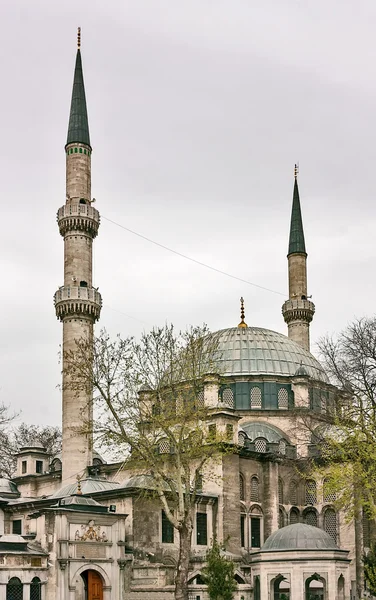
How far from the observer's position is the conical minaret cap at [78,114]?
140ft

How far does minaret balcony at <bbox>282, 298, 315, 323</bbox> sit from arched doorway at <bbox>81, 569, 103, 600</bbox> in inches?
1001

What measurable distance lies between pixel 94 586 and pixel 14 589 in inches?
→ 113

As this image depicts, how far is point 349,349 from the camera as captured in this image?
1244 inches

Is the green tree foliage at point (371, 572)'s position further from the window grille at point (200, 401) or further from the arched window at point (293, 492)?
the arched window at point (293, 492)

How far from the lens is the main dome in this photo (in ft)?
155

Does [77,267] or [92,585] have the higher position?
[77,267]

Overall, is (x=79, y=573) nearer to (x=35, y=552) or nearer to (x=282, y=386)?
(x=35, y=552)

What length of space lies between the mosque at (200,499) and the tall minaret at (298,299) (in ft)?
0.27

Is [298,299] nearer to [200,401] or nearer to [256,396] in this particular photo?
[256,396]

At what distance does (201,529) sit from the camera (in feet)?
121

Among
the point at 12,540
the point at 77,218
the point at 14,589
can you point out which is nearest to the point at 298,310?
the point at 77,218

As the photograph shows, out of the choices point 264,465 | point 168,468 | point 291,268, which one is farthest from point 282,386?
point 168,468

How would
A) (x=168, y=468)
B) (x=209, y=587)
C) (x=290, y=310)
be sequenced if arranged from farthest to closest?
1. (x=290, y=310)
2. (x=168, y=468)
3. (x=209, y=587)

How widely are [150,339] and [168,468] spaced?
21.5ft
